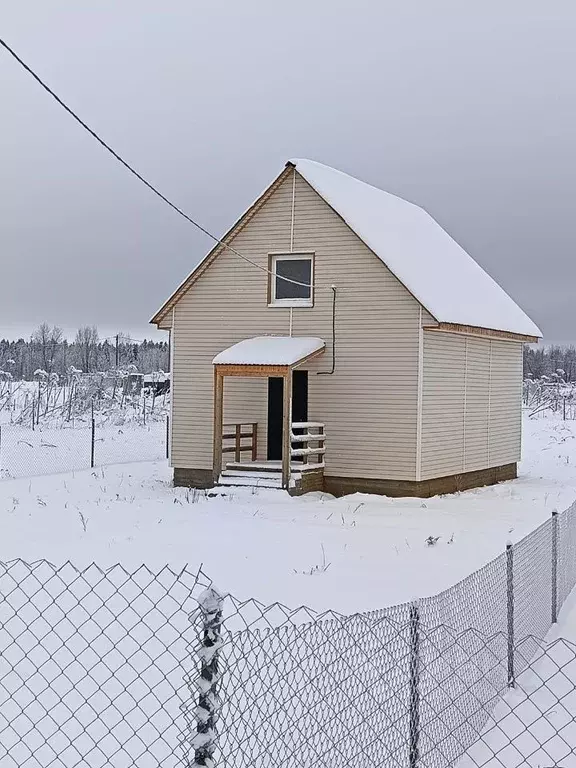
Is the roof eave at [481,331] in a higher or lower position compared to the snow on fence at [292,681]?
higher

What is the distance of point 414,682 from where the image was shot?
482 cm

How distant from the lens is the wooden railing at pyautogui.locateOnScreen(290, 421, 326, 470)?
17984 mm

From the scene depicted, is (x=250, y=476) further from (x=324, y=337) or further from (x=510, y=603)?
(x=510, y=603)

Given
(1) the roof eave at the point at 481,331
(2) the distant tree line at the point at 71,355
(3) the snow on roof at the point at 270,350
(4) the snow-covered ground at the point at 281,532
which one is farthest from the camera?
(2) the distant tree line at the point at 71,355

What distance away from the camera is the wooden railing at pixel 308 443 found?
1798 centimetres

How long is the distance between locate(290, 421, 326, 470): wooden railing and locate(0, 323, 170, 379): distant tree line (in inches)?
2547

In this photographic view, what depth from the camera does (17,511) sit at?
1445cm

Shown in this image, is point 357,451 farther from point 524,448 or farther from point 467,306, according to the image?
point 524,448

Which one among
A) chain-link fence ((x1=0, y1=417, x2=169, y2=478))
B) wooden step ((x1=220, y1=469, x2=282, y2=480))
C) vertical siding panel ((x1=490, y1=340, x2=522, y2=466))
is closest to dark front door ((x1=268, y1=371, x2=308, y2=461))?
wooden step ((x1=220, y1=469, x2=282, y2=480))

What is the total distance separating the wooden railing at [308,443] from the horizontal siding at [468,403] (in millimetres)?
2119

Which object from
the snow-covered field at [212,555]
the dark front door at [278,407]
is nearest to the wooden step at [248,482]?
the snow-covered field at [212,555]

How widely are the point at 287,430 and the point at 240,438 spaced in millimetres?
2429

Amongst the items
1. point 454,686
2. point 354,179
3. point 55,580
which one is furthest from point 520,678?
point 354,179

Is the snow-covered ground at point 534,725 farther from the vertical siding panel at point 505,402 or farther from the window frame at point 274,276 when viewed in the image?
the vertical siding panel at point 505,402
